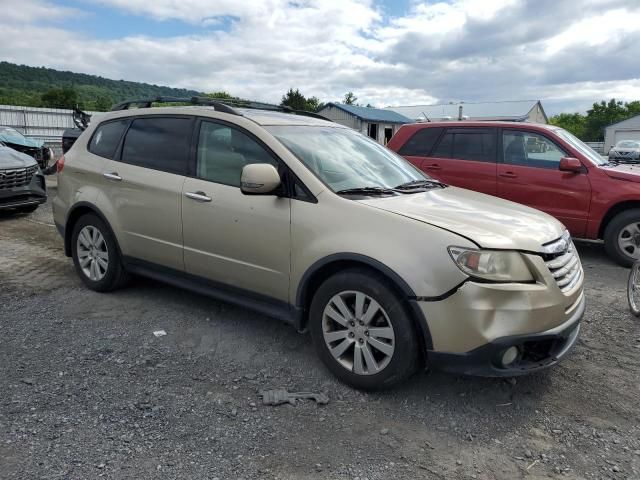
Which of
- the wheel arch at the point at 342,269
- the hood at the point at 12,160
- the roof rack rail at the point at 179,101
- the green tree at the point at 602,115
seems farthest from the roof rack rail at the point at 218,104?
the green tree at the point at 602,115

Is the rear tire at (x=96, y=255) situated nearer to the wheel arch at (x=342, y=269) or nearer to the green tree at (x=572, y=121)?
the wheel arch at (x=342, y=269)

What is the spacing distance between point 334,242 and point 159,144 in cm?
208

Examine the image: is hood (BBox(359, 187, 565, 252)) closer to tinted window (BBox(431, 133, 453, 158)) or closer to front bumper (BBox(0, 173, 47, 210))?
tinted window (BBox(431, 133, 453, 158))

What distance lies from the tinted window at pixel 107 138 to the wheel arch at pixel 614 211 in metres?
5.82

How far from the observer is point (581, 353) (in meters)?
3.90

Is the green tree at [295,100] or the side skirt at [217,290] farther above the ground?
the green tree at [295,100]

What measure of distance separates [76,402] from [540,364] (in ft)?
8.94

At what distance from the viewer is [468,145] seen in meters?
7.57

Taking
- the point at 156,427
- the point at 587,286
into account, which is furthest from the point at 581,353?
the point at 156,427

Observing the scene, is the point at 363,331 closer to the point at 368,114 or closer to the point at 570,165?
the point at 570,165

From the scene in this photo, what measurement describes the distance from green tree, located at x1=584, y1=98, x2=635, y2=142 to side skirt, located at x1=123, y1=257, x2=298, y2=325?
86.3 meters

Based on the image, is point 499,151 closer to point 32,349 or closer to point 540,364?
point 540,364

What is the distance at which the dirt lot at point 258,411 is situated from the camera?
8.46 feet

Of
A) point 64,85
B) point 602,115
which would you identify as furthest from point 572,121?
point 64,85
